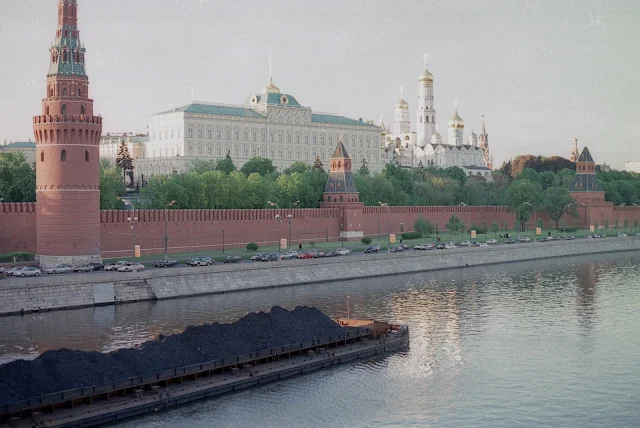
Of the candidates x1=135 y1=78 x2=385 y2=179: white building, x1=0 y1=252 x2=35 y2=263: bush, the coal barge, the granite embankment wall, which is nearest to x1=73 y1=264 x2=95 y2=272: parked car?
the granite embankment wall

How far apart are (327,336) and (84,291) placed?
556 inches

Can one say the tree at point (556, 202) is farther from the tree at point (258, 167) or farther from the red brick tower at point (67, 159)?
the red brick tower at point (67, 159)

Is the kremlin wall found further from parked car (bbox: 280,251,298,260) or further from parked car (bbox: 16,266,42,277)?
parked car (bbox: 280,251,298,260)

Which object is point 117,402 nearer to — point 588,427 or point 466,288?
point 588,427

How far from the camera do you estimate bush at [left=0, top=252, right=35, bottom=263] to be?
47250 millimetres

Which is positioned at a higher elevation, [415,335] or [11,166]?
[11,166]

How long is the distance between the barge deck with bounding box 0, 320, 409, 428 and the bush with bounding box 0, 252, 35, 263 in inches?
798

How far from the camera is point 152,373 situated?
26.2m

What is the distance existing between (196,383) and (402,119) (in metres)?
132

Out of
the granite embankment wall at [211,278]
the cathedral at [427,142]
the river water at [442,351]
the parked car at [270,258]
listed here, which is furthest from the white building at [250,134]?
the river water at [442,351]

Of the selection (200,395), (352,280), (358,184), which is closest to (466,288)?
(352,280)

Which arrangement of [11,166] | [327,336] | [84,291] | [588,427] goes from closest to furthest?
[588,427] → [327,336] → [84,291] → [11,166]

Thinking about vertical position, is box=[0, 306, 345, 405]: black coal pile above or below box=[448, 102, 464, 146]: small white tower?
below

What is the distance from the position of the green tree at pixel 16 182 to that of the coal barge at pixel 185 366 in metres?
31.8
